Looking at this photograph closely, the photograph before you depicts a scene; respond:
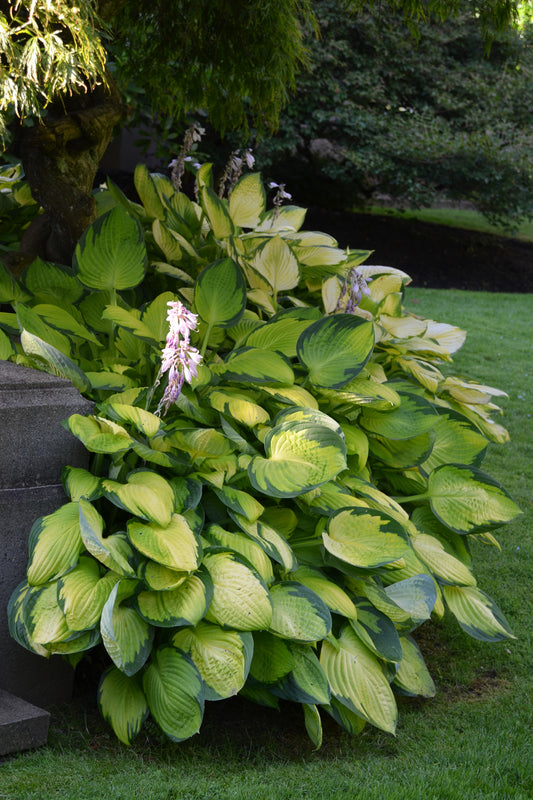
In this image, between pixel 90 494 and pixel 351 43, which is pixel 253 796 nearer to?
pixel 90 494

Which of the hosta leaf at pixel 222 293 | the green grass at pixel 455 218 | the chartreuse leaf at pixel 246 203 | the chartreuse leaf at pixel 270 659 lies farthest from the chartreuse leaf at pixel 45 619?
the green grass at pixel 455 218

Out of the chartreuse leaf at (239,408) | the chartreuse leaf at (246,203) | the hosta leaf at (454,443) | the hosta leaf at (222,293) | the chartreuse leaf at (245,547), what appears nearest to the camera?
the chartreuse leaf at (245,547)

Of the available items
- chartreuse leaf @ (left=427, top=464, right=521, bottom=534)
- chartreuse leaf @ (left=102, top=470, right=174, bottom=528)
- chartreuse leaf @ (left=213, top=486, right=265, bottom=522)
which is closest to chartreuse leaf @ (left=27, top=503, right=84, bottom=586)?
chartreuse leaf @ (left=102, top=470, right=174, bottom=528)

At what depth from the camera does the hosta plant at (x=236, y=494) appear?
187 cm

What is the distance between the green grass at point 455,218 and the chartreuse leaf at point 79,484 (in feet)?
38.2

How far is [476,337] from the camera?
7406mm

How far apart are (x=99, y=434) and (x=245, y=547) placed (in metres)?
0.47

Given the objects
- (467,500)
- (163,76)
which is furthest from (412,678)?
(163,76)

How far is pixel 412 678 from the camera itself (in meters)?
2.13

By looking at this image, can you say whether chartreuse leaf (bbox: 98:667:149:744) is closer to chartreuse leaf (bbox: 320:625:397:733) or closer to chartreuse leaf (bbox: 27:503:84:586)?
chartreuse leaf (bbox: 27:503:84:586)

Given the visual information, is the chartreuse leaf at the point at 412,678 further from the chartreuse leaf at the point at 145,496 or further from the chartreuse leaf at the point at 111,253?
the chartreuse leaf at the point at 111,253

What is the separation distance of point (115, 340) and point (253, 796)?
5.20 feet

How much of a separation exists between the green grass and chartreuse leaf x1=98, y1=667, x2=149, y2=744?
38.9ft

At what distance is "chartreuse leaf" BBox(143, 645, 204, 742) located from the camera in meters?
1.78
